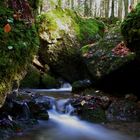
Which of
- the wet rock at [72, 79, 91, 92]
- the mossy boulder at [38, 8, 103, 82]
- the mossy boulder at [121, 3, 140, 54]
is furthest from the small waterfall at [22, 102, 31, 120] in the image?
the mossy boulder at [38, 8, 103, 82]

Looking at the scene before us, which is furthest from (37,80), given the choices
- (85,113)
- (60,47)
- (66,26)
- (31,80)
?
(85,113)

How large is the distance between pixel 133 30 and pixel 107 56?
149 inches

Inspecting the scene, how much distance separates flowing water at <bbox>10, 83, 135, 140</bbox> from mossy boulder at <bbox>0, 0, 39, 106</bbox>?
2012 mm

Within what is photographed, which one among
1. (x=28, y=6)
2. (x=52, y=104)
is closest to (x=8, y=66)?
(x=28, y=6)

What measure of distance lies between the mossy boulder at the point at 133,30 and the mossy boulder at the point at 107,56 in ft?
7.66

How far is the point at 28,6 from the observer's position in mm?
7355

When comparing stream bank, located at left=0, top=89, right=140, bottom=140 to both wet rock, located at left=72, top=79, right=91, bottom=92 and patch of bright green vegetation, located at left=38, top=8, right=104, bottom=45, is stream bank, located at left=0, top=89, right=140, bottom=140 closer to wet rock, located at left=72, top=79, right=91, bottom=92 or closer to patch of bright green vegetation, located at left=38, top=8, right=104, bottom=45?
wet rock, located at left=72, top=79, right=91, bottom=92

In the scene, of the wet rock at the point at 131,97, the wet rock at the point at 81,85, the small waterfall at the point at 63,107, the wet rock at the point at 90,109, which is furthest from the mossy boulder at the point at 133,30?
the wet rock at the point at 81,85

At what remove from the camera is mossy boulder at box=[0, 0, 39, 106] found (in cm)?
629

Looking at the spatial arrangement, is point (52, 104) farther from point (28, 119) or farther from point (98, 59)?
point (98, 59)

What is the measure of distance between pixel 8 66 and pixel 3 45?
1.33 feet

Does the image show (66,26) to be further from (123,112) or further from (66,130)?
(66,130)

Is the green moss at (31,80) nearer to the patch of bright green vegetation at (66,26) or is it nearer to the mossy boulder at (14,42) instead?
the patch of bright green vegetation at (66,26)

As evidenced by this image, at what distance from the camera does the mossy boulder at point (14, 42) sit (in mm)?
6289
